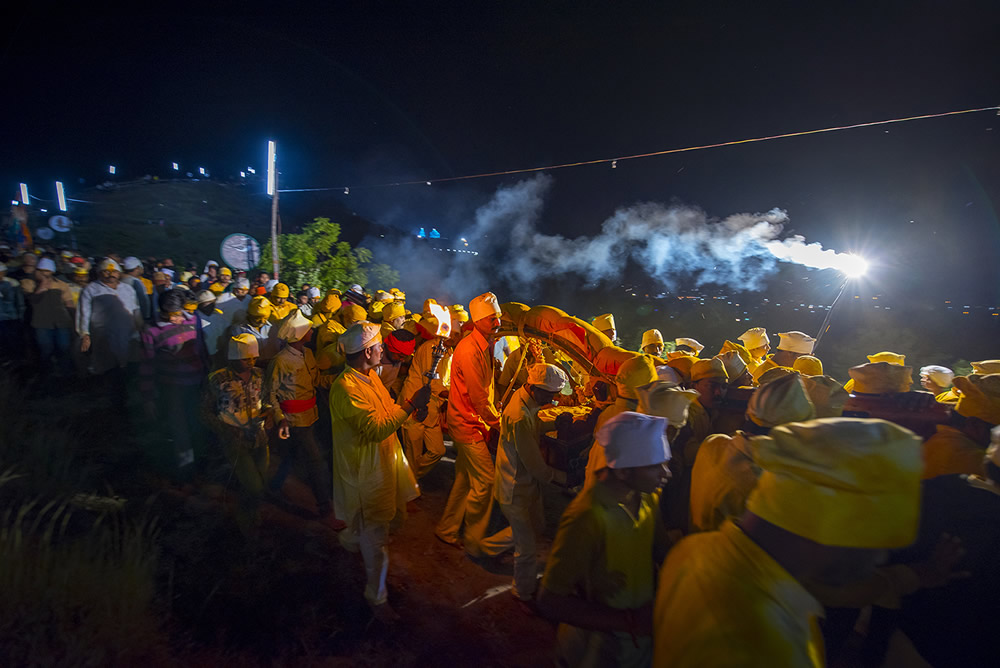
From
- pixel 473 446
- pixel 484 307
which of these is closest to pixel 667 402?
pixel 473 446

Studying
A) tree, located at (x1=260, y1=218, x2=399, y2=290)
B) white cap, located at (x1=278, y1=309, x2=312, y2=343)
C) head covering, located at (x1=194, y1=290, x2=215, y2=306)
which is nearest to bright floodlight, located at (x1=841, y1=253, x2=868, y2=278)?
white cap, located at (x1=278, y1=309, x2=312, y2=343)

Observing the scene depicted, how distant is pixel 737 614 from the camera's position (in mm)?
1230

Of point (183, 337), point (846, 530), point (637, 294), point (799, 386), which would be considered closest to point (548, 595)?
point (846, 530)

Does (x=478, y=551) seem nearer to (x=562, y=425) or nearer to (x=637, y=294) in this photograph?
(x=562, y=425)

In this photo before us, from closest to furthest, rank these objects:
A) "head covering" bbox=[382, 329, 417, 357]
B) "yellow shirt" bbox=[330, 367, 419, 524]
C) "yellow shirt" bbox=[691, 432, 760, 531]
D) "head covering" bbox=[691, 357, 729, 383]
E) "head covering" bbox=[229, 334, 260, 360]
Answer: "yellow shirt" bbox=[691, 432, 760, 531]
"yellow shirt" bbox=[330, 367, 419, 524]
"head covering" bbox=[691, 357, 729, 383]
"head covering" bbox=[229, 334, 260, 360]
"head covering" bbox=[382, 329, 417, 357]

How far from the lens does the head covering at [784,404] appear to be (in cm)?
267

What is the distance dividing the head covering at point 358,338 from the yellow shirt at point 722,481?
2.39m

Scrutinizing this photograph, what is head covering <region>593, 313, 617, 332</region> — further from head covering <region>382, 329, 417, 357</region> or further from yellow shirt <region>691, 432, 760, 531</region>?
yellow shirt <region>691, 432, 760, 531</region>

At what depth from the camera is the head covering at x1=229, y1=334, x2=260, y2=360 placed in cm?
404

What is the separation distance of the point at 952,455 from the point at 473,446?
340cm

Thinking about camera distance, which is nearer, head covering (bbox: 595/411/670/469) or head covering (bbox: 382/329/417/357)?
head covering (bbox: 595/411/670/469)

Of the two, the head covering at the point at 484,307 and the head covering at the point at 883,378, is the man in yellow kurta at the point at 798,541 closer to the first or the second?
the head covering at the point at 883,378

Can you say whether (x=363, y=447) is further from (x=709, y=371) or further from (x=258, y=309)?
(x=258, y=309)

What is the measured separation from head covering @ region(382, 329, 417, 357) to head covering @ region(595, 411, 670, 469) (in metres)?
3.95
